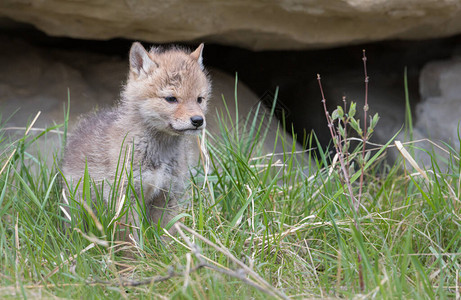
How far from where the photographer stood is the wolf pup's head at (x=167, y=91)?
2.77 m

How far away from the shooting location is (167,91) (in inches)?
111

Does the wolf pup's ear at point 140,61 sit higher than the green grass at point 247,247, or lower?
higher

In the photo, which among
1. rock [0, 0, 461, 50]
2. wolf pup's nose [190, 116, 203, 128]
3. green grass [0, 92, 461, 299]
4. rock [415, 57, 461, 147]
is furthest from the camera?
rock [415, 57, 461, 147]

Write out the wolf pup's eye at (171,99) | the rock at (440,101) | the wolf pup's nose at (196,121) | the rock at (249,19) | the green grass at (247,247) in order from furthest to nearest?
the rock at (440,101) < the rock at (249,19) < the wolf pup's eye at (171,99) < the wolf pup's nose at (196,121) < the green grass at (247,247)

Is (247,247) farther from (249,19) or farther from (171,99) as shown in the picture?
(249,19)

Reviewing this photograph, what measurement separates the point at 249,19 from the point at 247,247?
1764mm

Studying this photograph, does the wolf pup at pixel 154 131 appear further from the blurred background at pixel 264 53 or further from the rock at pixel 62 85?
the rock at pixel 62 85

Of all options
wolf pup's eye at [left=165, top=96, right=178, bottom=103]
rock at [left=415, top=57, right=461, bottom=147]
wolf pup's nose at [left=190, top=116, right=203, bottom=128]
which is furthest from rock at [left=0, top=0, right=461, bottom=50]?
wolf pup's nose at [left=190, top=116, right=203, bottom=128]

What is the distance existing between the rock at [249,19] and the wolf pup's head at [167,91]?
2.63 ft

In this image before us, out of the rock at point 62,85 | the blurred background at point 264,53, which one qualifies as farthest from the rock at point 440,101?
the rock at point 62,85

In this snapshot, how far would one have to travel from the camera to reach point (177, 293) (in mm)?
1957

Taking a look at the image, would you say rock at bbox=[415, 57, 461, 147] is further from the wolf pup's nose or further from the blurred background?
the wolf pup's nose

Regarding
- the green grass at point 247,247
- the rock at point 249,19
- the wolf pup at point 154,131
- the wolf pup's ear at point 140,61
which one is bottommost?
the green grass at point 247,247

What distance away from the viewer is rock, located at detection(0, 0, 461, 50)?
11.9 ft
